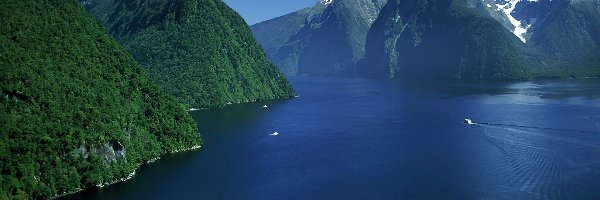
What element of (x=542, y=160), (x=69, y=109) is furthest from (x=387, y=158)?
(x=69, y=109)

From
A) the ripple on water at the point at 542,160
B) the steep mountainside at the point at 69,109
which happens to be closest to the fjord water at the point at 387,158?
the ripple on water at the point at 542,160

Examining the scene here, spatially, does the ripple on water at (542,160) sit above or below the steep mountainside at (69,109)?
below

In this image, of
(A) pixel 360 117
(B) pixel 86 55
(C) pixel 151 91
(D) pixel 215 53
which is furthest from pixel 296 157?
(D) pixel 215 53

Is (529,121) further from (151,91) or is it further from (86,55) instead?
(86,55)

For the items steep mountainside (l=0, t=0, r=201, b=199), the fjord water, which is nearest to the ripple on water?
the fjord water

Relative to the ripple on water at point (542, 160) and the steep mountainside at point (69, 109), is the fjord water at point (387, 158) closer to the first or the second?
the ripple on water at point (542, 160)

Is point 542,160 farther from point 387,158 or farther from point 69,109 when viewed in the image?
point 69,109
